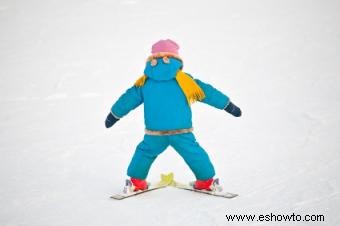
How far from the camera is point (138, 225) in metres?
3.38

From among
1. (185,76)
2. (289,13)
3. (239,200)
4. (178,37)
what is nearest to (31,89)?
(178,37)

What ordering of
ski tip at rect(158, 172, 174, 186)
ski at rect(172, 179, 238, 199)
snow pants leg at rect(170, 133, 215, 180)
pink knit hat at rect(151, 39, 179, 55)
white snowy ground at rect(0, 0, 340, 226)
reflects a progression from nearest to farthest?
white snowy ground at rect(0, 0, 340, 226), ski at rect(172, 179, 238, 199), snow pants leg at rect(170, 133, 215, 180), pink knit hat at rect(151, 39, 179, 55), ski tip at rect(158, 172, 174, 186)

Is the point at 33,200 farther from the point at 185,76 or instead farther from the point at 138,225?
the point at 185,76

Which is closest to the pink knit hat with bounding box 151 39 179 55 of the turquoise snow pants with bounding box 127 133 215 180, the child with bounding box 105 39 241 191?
the child with bounding box 105 39 241 191

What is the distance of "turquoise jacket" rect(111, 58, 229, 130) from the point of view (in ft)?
13.5

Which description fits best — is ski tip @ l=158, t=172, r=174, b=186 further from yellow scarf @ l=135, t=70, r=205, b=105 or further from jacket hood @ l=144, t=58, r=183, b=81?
jacket hood @ l=144, t=58, r=183, b=81

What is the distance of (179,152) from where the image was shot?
13.7 feet

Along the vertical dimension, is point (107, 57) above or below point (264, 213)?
above

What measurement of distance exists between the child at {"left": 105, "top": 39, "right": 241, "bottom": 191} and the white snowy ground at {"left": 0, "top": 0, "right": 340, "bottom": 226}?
0.24m

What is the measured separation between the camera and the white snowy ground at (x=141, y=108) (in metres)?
3.86

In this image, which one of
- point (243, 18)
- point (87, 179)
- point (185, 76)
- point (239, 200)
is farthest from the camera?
point (243, 18)

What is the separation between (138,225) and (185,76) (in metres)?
1.38

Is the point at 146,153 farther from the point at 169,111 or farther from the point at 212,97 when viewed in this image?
the point at 212,97

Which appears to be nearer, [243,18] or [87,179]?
[87,179]
